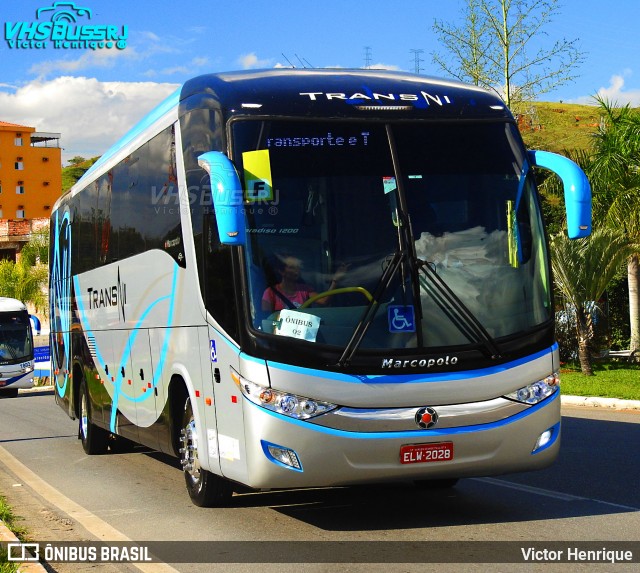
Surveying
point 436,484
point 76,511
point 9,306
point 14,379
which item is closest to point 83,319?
point 76,511

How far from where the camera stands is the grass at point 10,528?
268 inches

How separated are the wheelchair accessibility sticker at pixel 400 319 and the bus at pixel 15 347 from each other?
31219 mm

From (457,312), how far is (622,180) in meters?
18.5

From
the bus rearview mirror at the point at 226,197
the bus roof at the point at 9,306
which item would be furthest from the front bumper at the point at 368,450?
the bus roof at the point at 9,306

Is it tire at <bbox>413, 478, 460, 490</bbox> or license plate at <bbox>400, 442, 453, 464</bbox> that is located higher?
license plate at <bbox>400, 442, 453, 464</bbox>

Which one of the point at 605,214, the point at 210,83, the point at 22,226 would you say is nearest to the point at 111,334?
the point at 210,83

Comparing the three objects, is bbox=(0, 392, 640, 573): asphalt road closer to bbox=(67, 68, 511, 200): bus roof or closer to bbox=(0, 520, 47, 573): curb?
bbox=(0, 520, 47, 573): curb

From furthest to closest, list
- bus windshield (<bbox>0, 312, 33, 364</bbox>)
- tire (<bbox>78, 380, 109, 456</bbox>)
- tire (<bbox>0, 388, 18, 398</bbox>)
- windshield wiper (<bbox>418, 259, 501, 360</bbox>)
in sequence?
tire (<bbox>0, 388, 18, 398</bbox>) < bus windshield (<bbox>0, 312, 33, 364</bbox>) < tire (<bbox>78, 380, 109, 456</bbox>) < windshield wiper (<bbox>418, 259, 501, 360</bbox>)

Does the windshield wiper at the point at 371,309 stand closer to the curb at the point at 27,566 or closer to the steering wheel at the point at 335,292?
the steering wheel at the point at 335,292

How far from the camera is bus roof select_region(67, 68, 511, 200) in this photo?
8.13m

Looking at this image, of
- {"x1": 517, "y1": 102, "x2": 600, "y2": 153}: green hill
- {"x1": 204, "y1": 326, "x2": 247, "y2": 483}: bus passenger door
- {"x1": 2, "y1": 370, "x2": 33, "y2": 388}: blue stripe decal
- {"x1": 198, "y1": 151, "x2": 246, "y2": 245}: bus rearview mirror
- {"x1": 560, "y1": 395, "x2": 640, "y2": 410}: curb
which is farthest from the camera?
{"x1": 517, "y1": 102, "x2": 600, "y2": 153}: green hill

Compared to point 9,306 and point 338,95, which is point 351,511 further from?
point 9,306

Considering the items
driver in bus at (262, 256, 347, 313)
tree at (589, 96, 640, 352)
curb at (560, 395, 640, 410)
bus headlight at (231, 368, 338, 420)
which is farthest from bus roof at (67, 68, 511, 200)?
tree at (589, 96, 640, 352)

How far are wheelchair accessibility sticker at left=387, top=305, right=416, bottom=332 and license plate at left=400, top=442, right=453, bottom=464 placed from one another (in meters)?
0.85
